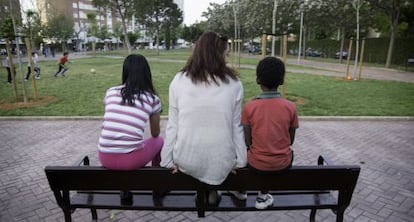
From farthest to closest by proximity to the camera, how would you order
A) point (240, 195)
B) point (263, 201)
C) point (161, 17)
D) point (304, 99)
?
1. point (161, 17)
2. point (304, 99)
3. point (240, 195)
4. point (263, 201)

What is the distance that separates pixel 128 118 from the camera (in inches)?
103

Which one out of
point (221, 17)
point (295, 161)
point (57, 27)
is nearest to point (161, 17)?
point (221, 17)

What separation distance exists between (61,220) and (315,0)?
33.1 meters

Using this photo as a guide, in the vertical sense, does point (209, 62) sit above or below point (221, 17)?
below

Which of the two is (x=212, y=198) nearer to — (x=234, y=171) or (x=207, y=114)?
(x=234, y=171)

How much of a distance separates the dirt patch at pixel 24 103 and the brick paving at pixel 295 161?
5.92ft

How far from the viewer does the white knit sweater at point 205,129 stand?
2.34 m

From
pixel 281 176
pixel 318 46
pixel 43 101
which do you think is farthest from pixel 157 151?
pixel 318 46

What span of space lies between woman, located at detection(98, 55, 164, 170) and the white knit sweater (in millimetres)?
296

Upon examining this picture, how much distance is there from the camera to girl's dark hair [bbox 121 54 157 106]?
264 centimetres

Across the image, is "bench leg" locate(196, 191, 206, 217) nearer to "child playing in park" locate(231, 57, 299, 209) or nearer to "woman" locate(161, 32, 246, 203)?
"woman" locate(161, 32, 246, 203)

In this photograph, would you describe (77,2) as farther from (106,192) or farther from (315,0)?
(106,192)

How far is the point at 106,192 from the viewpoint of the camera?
3.03 metres

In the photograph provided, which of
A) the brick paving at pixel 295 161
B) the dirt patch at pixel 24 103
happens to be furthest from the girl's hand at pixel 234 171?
the dirt patch at pixel 24 103
